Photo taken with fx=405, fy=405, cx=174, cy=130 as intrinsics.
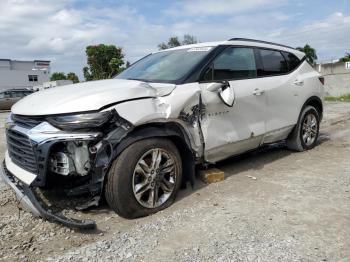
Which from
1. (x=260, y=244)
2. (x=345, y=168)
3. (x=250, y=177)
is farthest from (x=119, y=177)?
(x=345, y=168)

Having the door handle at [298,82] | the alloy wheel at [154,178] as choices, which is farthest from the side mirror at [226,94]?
the door handle at [298,82]

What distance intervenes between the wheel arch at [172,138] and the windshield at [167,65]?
0.62m

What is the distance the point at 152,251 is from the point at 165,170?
104 cm

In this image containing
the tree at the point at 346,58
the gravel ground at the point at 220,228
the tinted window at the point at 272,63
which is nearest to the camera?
the gravel ground at the point at 220,228

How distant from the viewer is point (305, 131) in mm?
6531

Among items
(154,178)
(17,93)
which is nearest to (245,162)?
(154,178)

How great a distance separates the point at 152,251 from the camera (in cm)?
337

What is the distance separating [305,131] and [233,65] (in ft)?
6.87

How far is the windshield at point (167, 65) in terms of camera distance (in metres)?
4.76

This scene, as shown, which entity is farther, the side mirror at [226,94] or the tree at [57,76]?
the tree at [57,76]

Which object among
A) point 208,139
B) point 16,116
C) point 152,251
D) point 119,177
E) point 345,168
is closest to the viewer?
point 152,251

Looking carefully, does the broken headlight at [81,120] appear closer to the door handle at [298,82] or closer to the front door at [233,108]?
the front door at [233,108]

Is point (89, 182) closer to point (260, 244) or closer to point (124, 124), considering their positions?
point (124, 124)

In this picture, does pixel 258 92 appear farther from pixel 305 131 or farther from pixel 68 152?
pixel 68 152
